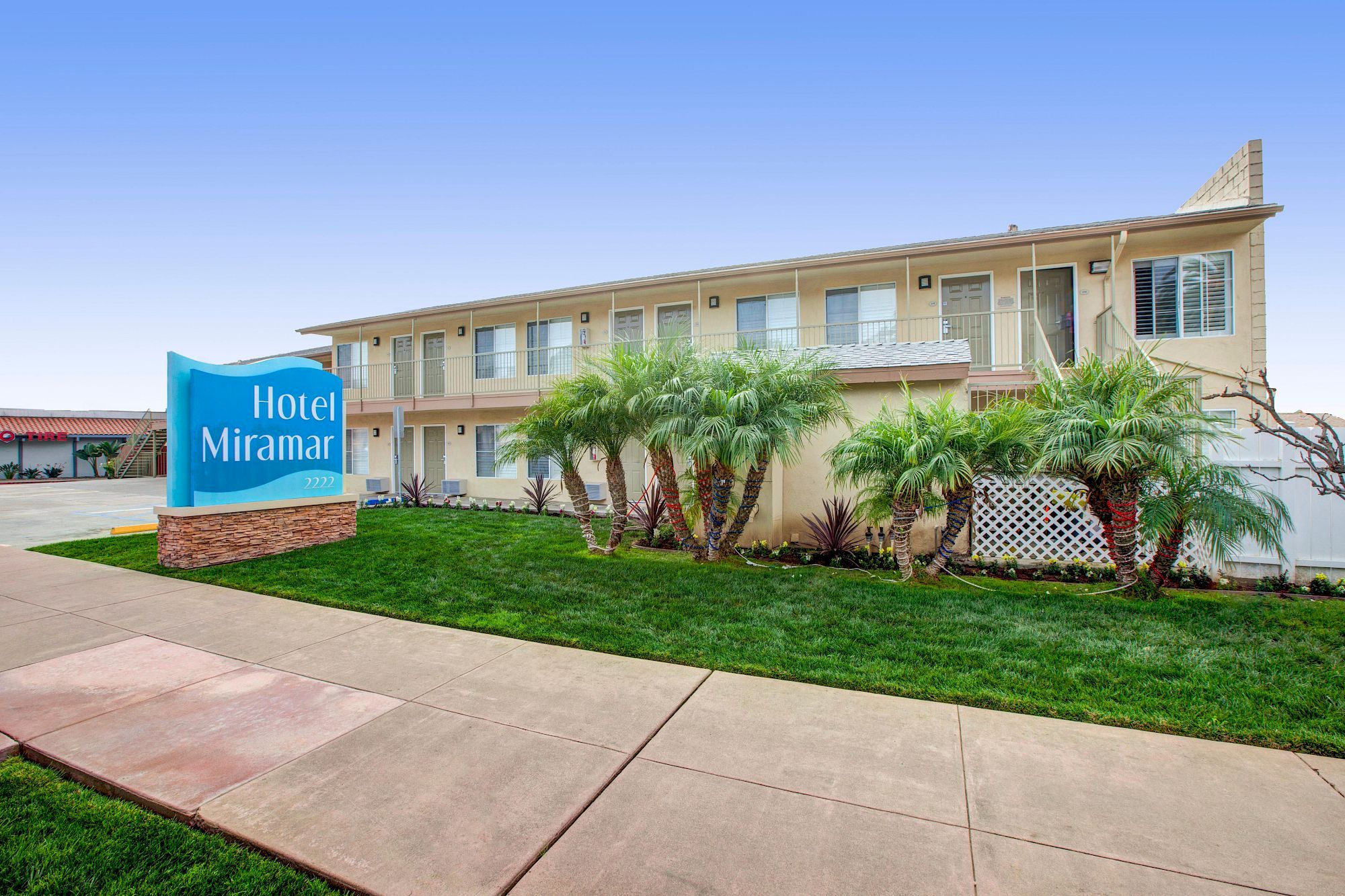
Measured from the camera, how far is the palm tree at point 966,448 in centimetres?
649

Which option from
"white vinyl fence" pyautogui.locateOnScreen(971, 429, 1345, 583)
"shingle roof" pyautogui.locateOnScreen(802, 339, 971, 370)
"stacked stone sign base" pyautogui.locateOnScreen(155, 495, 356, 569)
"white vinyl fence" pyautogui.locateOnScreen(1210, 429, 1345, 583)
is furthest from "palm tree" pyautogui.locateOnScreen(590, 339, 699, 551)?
"white vinyl fence" pyautogui.locateOnScreen(1210, 429, 1345, 583)

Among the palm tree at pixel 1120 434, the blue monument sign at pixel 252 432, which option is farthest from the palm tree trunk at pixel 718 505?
the blue monument sign at pixel 252 432

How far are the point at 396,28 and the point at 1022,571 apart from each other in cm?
1603

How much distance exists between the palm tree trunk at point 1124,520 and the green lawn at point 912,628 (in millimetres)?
450

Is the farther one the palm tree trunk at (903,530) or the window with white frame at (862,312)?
the window with white frame at (862,312)

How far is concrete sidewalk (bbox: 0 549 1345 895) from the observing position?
2.30 m

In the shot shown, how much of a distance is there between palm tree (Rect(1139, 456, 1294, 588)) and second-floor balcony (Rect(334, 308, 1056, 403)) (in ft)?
12.8

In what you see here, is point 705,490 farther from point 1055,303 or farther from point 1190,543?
point 1055,303

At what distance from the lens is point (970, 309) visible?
1317cm

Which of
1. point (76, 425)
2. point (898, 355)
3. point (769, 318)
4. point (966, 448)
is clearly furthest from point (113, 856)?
point (76, 425)

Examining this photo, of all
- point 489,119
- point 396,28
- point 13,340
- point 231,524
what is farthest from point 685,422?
point 13,340

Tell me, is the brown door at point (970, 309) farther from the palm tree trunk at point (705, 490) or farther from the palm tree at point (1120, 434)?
the palm tree trunk at point (705, 490)

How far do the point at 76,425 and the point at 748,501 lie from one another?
140ft

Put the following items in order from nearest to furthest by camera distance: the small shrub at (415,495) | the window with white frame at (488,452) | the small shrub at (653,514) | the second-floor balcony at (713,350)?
the small shrub at (653,514) → the second-floor balcony at (713,350) → the small shrub at (415,495) → the window with white frame at (488,452)
